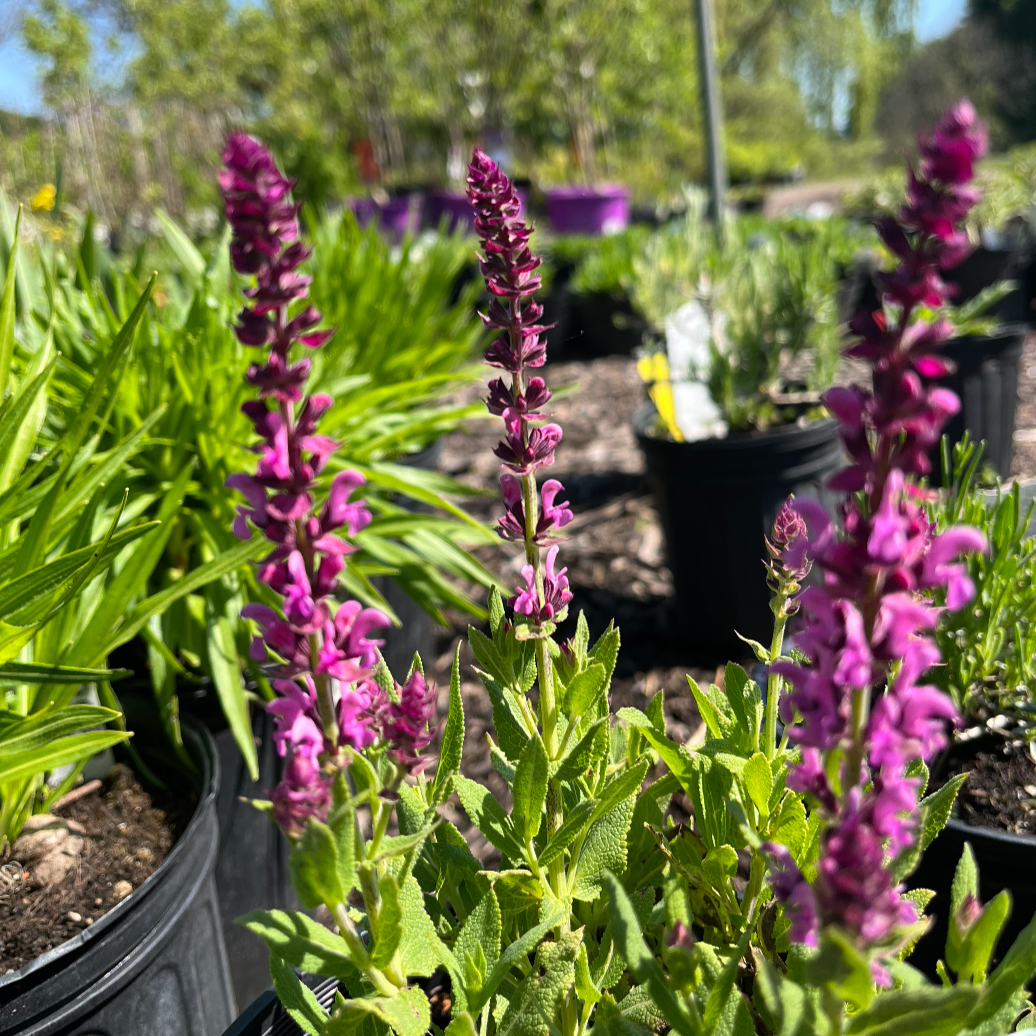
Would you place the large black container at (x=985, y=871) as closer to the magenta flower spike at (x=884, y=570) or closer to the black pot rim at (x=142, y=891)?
the magenta flower spike at (x=884, y=570)

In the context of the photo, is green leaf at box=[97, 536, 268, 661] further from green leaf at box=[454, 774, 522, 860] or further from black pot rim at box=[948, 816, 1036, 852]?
black pot rim at box=[948, 816, 1036, 852]

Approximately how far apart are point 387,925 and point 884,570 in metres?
0.48

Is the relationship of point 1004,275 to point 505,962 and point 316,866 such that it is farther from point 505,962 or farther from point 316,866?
point 316,866

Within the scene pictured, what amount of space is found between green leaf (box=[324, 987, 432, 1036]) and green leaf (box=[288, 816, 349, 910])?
0.37ft

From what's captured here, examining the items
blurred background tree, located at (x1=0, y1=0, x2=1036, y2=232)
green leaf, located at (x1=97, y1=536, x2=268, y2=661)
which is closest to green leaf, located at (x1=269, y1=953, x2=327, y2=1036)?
green leaf, located at (x1=97, y1=536, x2=268, y2=661)

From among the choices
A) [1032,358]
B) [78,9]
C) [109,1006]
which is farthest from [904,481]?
[78,9]

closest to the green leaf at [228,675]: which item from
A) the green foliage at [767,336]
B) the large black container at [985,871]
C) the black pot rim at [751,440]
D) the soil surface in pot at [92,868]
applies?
the soil surface in pot at [92,868]

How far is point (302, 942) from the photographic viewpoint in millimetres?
723

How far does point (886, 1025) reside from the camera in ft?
2.13

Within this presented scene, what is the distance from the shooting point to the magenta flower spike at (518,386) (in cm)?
80

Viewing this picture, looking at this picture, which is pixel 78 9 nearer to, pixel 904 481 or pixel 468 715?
pixel 468 715

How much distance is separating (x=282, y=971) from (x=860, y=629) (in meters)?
0.61

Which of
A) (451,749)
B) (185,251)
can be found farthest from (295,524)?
(185,251)

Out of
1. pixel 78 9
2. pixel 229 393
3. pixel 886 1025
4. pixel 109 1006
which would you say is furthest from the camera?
pixel 78 9
